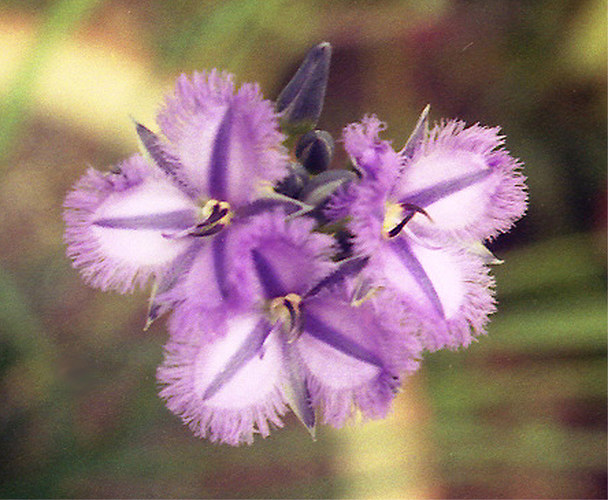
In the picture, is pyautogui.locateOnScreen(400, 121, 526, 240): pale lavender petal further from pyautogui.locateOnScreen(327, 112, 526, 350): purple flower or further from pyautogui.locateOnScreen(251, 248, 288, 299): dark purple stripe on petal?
pyautogui.locateOnScreen(251, 248, 288, 299): dark purple stripe on petal

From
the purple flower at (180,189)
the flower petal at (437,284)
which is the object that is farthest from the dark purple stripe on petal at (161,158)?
the flower petal at (437,284)

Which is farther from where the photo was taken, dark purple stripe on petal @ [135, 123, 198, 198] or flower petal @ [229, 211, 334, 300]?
dark purple stripe on petal @ [135, 123, 198, 198]

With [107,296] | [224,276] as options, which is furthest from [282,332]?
[107,296]

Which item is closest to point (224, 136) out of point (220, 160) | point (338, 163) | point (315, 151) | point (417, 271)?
point (220, 160)

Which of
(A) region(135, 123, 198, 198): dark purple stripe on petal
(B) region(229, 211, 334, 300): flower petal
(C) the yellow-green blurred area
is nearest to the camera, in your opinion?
(B) region(229, 211, 334, 300): flower petal

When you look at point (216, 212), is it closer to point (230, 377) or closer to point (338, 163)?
point (230, 377)

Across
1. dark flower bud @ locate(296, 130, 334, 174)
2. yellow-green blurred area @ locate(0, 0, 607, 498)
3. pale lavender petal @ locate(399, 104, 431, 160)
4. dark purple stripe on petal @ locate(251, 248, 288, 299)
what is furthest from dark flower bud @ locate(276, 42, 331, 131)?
yellow-green blurred area @ locate(0, 0, 607, 498)
